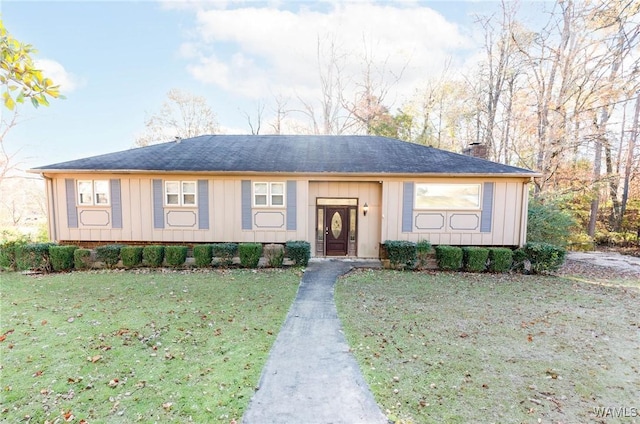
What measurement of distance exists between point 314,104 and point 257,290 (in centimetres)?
2072

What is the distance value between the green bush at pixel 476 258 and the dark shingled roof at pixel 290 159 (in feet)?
8.72

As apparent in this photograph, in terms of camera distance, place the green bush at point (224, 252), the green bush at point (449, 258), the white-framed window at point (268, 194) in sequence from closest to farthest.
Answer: the green bush at point (449, 258)
the green bush at point (224, 252)
the white-framed window at point (268, 194)

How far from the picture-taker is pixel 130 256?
9.20 metres

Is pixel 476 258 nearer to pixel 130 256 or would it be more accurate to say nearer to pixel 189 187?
pixel 189 187

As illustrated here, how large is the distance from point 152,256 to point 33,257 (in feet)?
12.0

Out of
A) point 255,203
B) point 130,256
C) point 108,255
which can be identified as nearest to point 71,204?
point 108,255

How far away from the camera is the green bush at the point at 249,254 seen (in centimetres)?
925

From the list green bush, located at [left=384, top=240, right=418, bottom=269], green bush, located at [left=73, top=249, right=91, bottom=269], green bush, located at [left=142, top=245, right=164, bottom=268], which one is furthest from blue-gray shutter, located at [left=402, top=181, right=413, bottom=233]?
green bush, located at [left=73, top=249, right=91, bottom=269]

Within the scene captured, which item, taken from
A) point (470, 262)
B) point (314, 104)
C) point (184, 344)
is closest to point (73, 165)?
point (184, 344)

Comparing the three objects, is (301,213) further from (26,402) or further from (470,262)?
(26,402)

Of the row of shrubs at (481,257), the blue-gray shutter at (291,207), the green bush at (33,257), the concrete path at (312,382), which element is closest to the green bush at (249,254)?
the blue-gray shutter at (291,207)

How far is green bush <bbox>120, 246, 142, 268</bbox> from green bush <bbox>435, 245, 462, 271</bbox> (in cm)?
992

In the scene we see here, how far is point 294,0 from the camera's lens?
1697cm

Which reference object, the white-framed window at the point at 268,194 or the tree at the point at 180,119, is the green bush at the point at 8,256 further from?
the tree at the point at 180,119
